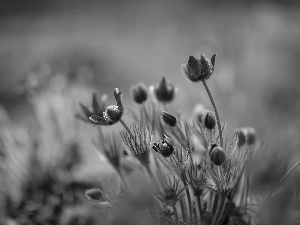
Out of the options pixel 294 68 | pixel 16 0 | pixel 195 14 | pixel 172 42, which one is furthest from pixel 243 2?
pixel 16 0

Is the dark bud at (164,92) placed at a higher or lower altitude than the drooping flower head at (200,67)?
lower

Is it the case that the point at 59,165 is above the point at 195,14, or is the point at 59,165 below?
below

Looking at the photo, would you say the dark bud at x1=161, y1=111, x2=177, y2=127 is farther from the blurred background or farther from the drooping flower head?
the blurred background

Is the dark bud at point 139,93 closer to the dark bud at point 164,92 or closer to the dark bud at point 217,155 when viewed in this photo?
the dark bud at point 164,92

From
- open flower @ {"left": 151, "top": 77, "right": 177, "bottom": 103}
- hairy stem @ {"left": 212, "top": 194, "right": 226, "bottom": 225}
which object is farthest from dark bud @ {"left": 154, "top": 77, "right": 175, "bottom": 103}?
hairy stem @ {"left": 212, "top": 194, "right": 226, "bottom": 225}

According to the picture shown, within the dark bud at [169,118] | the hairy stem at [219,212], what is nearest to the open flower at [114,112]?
the dark bud at [169,118]

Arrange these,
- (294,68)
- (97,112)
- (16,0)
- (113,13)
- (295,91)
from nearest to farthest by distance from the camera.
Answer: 1. (97,112)
2. (295,91)
3. (294,68)
4. (113,13)
5. (16,0)

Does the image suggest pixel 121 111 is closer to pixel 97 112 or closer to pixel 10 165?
pixel 97 112
